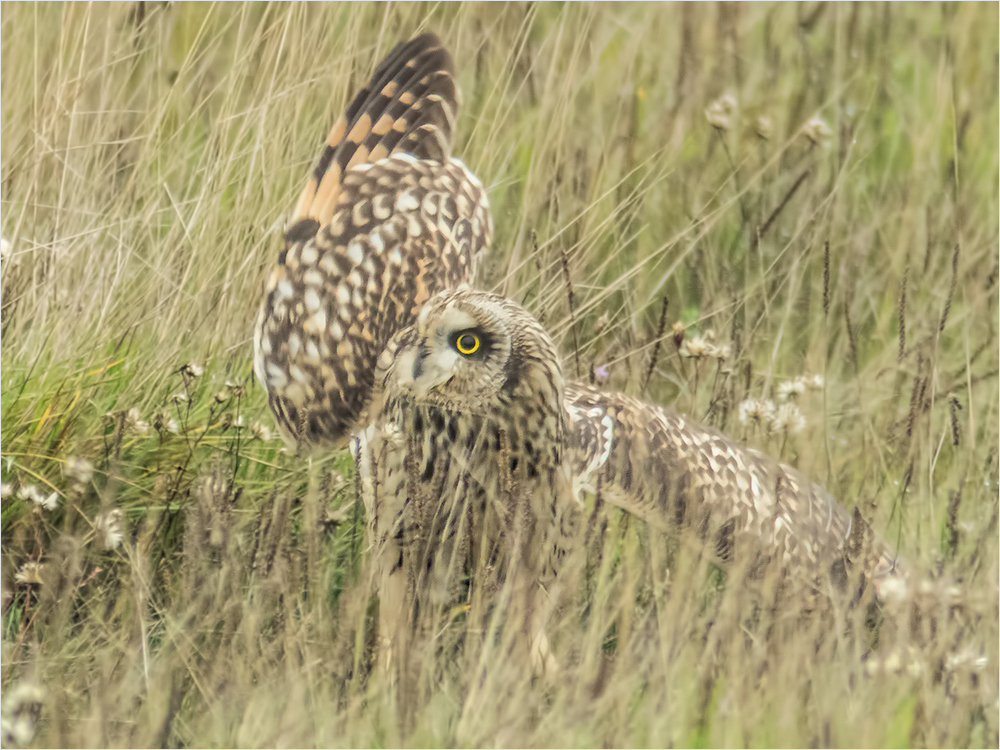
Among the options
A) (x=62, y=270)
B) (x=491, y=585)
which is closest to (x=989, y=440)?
(x=491, y=585)

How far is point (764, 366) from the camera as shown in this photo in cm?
354

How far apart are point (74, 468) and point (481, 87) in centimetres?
193

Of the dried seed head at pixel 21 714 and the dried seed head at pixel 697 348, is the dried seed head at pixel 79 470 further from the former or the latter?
the dried seed head at pixel 697 348

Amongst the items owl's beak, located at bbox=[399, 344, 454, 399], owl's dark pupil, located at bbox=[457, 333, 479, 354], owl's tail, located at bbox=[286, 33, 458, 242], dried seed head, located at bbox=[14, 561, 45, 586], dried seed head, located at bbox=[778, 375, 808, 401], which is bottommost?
dried seed head, located at bbox=[14, 561, 45, 586]

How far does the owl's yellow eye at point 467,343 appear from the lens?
7.71 feet

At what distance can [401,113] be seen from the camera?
307 centimetres

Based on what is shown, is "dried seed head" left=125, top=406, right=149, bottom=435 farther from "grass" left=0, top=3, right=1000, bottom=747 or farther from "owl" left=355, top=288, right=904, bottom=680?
"owl" left=355, top=288, right=904, bottom=680

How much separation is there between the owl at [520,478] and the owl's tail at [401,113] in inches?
29.7

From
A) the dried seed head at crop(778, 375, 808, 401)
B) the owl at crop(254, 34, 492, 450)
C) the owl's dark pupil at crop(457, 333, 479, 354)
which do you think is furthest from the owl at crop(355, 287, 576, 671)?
the dried seed head at crop(778, 375, 808, 401)

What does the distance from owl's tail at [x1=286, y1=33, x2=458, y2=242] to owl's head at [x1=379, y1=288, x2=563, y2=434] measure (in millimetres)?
743

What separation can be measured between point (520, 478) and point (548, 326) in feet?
3.05

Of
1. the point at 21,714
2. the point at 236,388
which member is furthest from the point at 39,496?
the point at 21,714

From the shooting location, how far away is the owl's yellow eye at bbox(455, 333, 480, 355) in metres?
2.35

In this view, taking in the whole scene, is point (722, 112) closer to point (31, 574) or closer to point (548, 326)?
point (548, 326)
